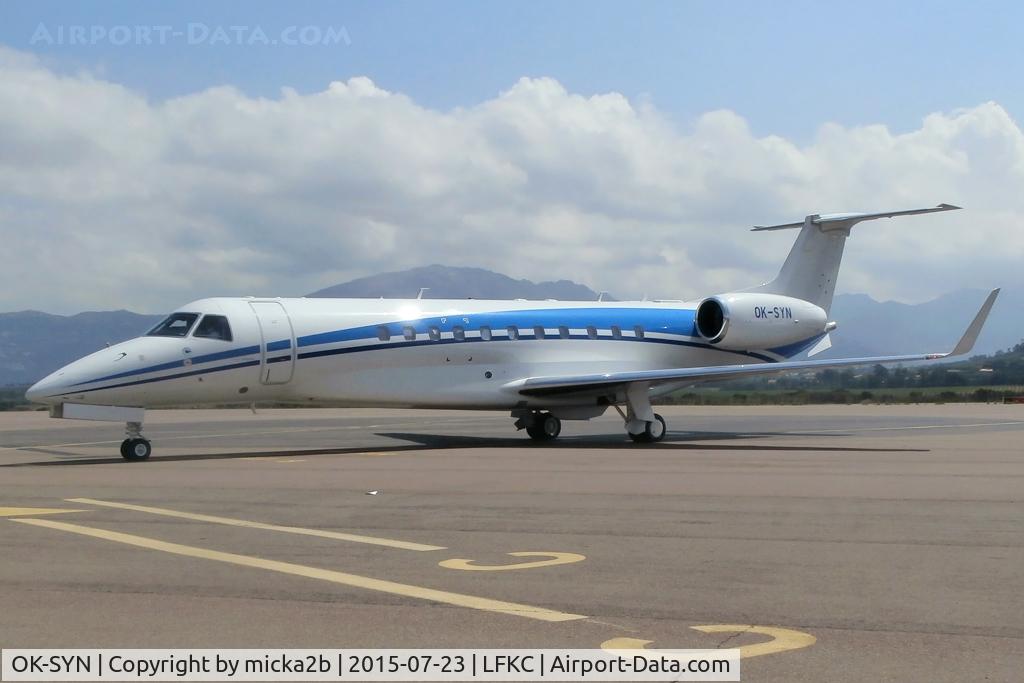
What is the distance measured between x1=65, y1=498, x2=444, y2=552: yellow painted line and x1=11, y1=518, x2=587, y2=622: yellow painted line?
4.02 feet

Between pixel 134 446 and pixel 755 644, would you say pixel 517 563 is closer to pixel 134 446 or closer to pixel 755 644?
pixel 755 644

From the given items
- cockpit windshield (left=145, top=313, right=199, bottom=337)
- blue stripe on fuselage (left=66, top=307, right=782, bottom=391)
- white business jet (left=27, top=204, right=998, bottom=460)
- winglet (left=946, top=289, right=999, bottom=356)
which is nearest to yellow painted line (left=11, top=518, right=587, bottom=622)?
white business jet (left=27, top=204, right=998, bottom=460)

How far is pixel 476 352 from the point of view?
88.8ft

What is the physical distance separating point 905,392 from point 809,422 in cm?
2508

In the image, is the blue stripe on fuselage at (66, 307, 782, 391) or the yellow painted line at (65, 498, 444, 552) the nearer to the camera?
the yellow painted line at (65, 498, 444, 552)

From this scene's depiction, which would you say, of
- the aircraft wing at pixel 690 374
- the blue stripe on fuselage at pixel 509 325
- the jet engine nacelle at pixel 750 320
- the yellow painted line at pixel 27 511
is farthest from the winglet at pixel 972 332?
the yellow painted line at pixel 27 511

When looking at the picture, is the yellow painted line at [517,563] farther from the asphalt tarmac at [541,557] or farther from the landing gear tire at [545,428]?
Result: the landing gear tire at [545,428]

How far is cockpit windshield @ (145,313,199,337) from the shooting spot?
22.8 m

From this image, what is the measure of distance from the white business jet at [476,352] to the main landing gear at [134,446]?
0.03 metres

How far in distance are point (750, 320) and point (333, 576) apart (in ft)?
76.2

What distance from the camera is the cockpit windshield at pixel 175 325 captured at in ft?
74.9

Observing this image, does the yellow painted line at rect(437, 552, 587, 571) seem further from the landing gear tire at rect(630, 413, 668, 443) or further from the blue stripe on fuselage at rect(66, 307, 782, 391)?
the landing gear tire at rect(630, 413, 668, 443)

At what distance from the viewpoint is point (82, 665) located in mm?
6527

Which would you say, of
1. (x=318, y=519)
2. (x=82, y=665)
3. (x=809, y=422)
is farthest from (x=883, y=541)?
(x=809, y=422)
